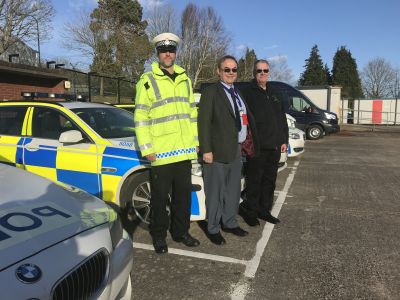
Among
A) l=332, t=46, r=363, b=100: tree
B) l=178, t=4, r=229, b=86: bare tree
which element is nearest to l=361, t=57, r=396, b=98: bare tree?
l=332, t=46, r=363, b=100: tree

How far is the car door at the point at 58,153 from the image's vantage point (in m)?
4.13

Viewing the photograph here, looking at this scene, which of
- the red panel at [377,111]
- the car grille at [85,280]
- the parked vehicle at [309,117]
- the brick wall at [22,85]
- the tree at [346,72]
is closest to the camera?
the car grille at [85,280]

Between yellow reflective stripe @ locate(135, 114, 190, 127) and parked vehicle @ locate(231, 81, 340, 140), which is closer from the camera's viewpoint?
yellow reflective stripe @ locate(135, 114, 190, 127)

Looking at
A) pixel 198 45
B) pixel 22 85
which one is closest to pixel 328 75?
pixel 198 45

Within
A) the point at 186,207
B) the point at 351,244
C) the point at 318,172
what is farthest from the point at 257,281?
the point at 318,172

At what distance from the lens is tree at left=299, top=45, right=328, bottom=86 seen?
6600 centimetres

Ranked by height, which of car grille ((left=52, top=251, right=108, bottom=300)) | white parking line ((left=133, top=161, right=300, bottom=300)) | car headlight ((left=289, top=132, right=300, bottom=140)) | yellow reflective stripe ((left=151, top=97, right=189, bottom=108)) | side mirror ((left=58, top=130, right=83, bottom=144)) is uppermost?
yellow reflective stripe ((left=151, top=97, right=189, bottom=108))

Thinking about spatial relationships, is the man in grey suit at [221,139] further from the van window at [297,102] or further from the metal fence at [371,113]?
the metal fence at [371,113]

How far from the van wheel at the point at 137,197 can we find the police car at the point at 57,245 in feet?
4.81

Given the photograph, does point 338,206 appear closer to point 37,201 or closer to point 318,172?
point 318,172

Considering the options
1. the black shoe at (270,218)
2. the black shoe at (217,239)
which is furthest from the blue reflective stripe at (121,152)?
the black shoe at (270,218)

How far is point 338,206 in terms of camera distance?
5410 mm

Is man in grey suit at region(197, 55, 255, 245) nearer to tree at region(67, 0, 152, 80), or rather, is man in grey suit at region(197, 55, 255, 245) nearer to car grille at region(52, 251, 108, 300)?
car grille at region(52, 251, 108, 300)

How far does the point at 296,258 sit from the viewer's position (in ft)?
11.9
